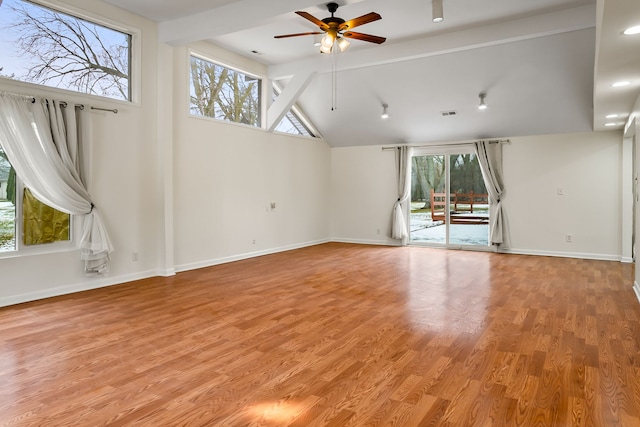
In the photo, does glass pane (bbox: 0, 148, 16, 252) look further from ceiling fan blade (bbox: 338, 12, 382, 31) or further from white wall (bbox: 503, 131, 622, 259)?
white wall (bbox: 503, 131, 622, 259)

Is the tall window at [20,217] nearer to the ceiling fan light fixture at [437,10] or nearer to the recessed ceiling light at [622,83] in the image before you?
the ceiling fan light fixture at [437,10]

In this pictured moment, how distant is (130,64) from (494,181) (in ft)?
21.5

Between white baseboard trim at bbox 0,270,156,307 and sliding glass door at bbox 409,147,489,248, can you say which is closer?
white baseboard trim at bbox 0,270,156,307

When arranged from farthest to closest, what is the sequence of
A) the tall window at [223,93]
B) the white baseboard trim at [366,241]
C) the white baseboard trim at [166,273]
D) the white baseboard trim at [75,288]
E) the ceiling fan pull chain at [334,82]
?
the white baseboard trim at [366,241]
the ceiling fan pull chain at [334,82]
the tall window at [223,93]
the white baseboard trim at [166,273]
the white baseboard trim at [75,288]

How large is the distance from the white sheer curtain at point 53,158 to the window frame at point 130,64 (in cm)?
17

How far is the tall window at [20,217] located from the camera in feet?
14.1

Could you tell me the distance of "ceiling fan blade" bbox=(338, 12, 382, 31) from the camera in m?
4.06

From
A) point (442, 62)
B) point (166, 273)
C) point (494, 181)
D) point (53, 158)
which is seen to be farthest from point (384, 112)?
point (53, 158)

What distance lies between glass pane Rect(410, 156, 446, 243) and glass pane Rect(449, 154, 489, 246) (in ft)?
0.69

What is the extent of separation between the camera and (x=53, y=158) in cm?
449

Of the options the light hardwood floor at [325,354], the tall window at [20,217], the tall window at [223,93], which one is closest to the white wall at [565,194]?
the light hardwood floor at [325,354]

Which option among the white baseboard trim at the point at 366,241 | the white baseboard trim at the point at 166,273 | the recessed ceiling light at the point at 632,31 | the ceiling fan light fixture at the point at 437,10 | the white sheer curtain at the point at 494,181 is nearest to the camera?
the recessed ceiling light at the point at 632,31

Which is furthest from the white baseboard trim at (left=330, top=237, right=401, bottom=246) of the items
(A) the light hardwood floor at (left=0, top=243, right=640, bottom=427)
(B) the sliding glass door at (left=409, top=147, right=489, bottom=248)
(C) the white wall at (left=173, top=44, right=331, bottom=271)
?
(A) the light hardwood floor at (left=0, top=243, right=640, bottom=427)

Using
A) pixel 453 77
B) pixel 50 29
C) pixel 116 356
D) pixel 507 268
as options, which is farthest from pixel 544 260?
pixel 50 29
